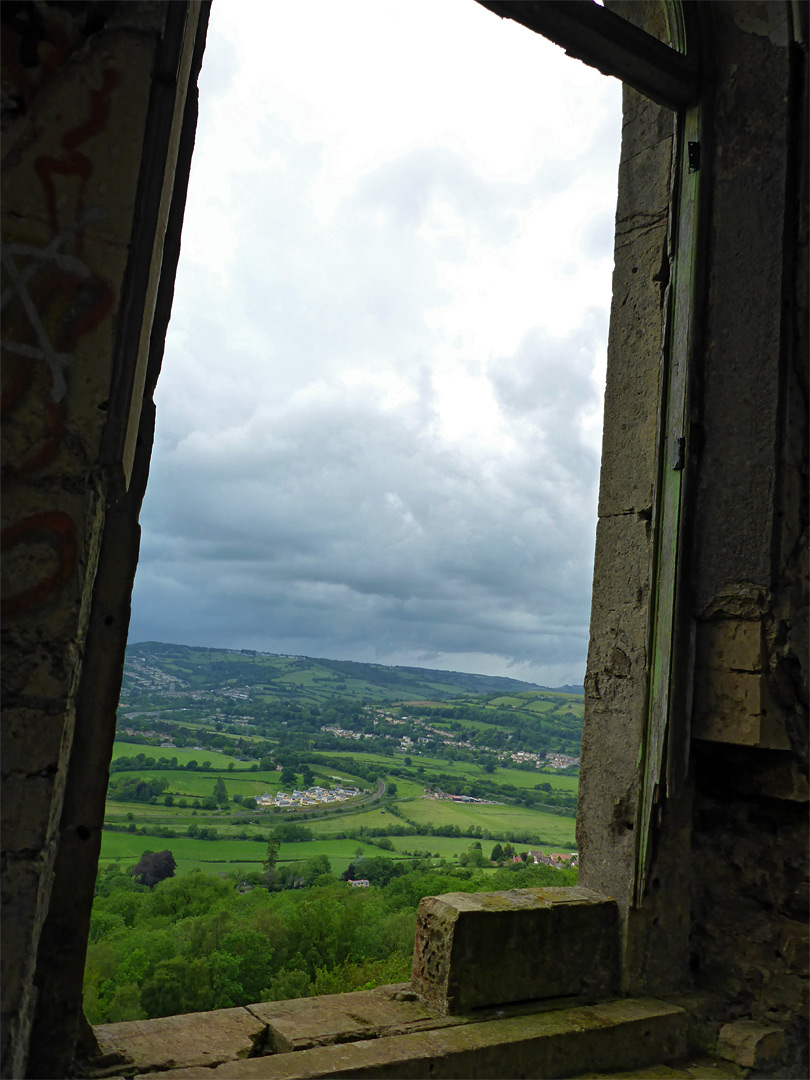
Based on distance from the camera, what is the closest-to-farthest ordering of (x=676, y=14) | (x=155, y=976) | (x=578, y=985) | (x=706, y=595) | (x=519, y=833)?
(x=155, y=976) < (x=578, y=985) < (x=706, y=595) < (x=676, y=14) < (x=519, y=833)

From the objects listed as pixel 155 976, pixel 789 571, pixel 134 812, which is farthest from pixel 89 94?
pixel 789 571

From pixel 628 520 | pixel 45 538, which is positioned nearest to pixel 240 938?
pixel 45 538

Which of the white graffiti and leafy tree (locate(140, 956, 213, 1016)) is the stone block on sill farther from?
the white graffiti

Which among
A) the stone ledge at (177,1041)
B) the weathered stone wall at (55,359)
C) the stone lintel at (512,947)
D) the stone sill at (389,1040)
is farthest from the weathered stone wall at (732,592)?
the weathered stone wall at (55,359)

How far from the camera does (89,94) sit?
177 centimetres

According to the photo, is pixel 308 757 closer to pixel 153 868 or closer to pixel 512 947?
pixel 153 868

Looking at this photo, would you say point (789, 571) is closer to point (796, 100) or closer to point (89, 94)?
point (796, 100)

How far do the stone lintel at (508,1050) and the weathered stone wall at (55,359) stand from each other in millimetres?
747

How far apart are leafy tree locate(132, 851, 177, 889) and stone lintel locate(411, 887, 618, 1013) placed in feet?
A: 3.29

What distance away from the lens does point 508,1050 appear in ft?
8.12

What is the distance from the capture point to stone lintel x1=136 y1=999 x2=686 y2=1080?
2152 mm

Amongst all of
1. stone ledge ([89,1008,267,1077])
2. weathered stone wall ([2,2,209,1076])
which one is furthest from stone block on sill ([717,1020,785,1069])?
weathered stone wall ([2,2,209,1076])

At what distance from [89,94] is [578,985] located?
332 centimetres

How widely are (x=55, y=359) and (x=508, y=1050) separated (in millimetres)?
2517
